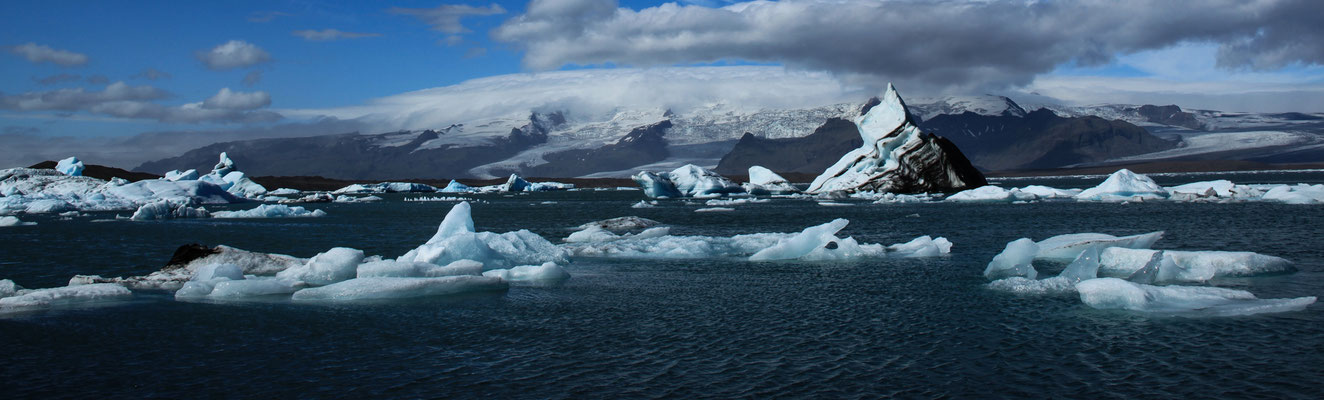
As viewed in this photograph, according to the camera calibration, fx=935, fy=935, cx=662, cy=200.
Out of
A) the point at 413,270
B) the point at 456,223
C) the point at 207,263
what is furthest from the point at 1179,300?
the point at 207,263

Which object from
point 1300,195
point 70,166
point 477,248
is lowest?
point 1300,195

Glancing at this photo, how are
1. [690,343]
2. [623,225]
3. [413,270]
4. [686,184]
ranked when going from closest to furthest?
[690,343] < [413,270] < [623,225] < [686,184]

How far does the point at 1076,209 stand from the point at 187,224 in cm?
3992

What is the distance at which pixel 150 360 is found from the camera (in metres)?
10.8

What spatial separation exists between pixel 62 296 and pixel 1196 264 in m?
19.1

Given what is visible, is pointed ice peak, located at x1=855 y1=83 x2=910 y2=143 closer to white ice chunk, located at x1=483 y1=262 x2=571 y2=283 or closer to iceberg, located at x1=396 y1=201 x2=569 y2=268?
iceberg, located at x1=396 y1=201 x2=569 y2=268

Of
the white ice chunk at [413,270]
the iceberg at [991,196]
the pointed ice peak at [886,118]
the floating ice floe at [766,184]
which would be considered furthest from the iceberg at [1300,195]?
the white ice chunk at [413,270]

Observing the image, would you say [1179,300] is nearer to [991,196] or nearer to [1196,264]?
[1196,264]

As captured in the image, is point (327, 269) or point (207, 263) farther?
point (207, 263)

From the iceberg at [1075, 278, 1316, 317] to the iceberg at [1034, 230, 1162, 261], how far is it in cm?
470

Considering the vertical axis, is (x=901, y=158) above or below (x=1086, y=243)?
above

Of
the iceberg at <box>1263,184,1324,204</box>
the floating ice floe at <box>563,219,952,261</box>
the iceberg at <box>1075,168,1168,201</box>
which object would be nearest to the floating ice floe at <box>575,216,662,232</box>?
the floating ice floe at <box>563,219,952,261</box>

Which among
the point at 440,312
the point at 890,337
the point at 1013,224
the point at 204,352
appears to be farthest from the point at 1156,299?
the point at 1013,224

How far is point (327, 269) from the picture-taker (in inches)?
686
